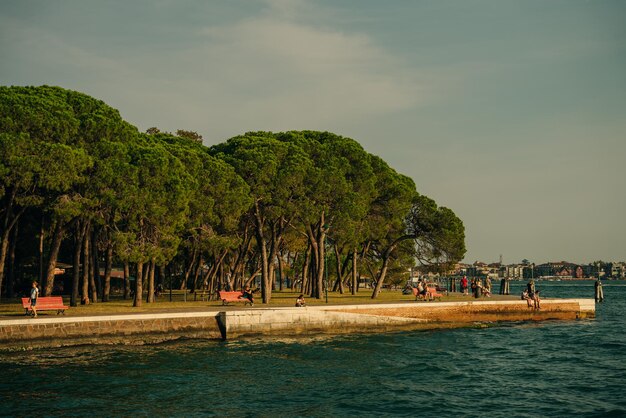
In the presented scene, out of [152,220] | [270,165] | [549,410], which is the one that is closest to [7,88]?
[152,220]

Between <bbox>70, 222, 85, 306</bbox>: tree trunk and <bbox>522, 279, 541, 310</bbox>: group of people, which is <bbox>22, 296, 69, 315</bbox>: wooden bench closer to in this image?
<bbox>70, 222, 85, 306</bbox>: tree trunk

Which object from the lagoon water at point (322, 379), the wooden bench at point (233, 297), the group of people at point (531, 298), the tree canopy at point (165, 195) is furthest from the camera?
the group of people at point (531, 298)

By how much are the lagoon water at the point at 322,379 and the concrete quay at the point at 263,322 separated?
85 centimetres

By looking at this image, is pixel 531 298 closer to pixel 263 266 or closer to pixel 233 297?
pixel 263 266

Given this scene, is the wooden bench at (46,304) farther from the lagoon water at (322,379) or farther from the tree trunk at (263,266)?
the tree trunk at (263,266)

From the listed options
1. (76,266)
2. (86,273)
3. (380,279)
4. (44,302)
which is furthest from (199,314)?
(380,279)

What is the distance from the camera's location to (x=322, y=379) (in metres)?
26.2

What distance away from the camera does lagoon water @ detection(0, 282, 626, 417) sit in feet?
70.6

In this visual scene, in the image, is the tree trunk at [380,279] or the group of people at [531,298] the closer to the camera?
the group of people at [531,298]

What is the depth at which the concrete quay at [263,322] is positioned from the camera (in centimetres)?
3056

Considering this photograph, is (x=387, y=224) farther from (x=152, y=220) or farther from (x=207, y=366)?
(x=207, y=366)

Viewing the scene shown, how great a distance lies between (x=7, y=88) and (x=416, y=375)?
96.6 ft

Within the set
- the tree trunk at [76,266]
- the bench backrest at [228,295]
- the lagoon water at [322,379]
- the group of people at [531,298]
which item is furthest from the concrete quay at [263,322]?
the tree trunk at [76,266]

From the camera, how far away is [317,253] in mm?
55219
